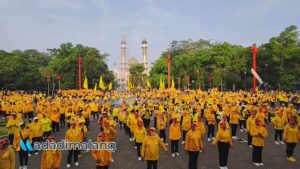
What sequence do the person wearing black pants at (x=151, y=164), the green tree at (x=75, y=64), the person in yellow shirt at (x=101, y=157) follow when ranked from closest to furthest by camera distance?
the person in yellow shirt at (x=101, y=157) < the person wearing black pants at (x=151, y=164) < the green tree at (x=75, y=64)

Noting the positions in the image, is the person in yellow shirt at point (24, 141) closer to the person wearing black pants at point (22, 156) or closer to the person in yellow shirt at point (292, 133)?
the person wearing black pants at point (22, 156)

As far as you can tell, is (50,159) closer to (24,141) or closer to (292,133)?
(24,141)

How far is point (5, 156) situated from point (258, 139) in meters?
7.33

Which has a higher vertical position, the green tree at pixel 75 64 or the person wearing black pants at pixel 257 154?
the green tree at pixel 75 64

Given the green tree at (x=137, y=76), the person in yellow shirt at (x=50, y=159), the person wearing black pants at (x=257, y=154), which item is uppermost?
the green tree at (x=137, y=76)

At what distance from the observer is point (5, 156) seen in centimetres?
638

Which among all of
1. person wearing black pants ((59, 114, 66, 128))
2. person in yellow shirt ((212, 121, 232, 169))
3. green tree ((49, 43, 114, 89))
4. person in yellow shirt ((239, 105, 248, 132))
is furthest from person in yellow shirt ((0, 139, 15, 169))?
green tree ((49, 43, 114, 89))

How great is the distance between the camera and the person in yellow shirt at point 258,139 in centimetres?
940

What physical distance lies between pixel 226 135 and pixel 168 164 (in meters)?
2.22

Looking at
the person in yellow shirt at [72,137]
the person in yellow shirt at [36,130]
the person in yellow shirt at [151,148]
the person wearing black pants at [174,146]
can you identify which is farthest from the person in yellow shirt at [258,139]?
the person in yellow shirt at [36,130]

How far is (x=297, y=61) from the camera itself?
151 ft

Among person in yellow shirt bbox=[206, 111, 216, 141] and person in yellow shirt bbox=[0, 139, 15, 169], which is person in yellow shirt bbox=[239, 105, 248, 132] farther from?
person in yellow shirt bbox=[0, 139, 15, 169]

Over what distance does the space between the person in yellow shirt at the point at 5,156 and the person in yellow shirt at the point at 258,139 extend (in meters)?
7.03

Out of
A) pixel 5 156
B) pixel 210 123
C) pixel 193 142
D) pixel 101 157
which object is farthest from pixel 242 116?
pixel 5 156
